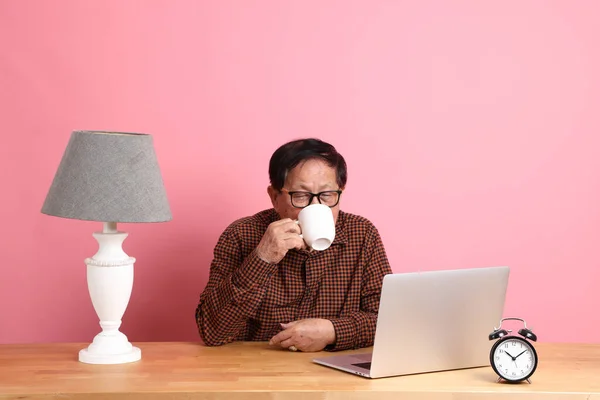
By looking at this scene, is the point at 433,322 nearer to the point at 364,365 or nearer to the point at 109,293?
the point at 364,365

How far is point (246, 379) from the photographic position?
1.79 metres

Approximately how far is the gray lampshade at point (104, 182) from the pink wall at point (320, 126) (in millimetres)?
840

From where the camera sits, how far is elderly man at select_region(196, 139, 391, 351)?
7.23 feet

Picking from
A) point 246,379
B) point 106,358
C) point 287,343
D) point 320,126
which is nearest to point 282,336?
point 287,343

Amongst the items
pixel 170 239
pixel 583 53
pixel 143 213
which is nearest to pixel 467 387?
pixel 143 213

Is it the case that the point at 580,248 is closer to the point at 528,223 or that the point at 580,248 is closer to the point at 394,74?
the point at 528,223

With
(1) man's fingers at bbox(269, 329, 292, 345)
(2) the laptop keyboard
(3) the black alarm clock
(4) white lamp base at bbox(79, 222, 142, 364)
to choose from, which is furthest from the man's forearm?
(3) the black alarm clock

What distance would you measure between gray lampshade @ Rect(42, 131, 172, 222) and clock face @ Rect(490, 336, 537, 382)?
2.66ft

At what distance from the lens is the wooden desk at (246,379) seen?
1.70m

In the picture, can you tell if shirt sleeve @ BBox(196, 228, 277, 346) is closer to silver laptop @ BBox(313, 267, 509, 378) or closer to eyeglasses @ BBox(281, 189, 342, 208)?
eyeglasses @ BBox(281, 189, 342, 208)

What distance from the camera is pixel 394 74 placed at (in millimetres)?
2859

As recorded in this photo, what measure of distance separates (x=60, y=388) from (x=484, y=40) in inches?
72.3

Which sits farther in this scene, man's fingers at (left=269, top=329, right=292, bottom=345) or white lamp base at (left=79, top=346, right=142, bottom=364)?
man's fingers at (left=269, top=329, right=292, bottom=345)

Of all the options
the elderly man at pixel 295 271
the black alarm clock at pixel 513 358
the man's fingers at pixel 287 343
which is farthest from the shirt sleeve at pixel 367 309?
the black alarm clock at pixel 513 358
